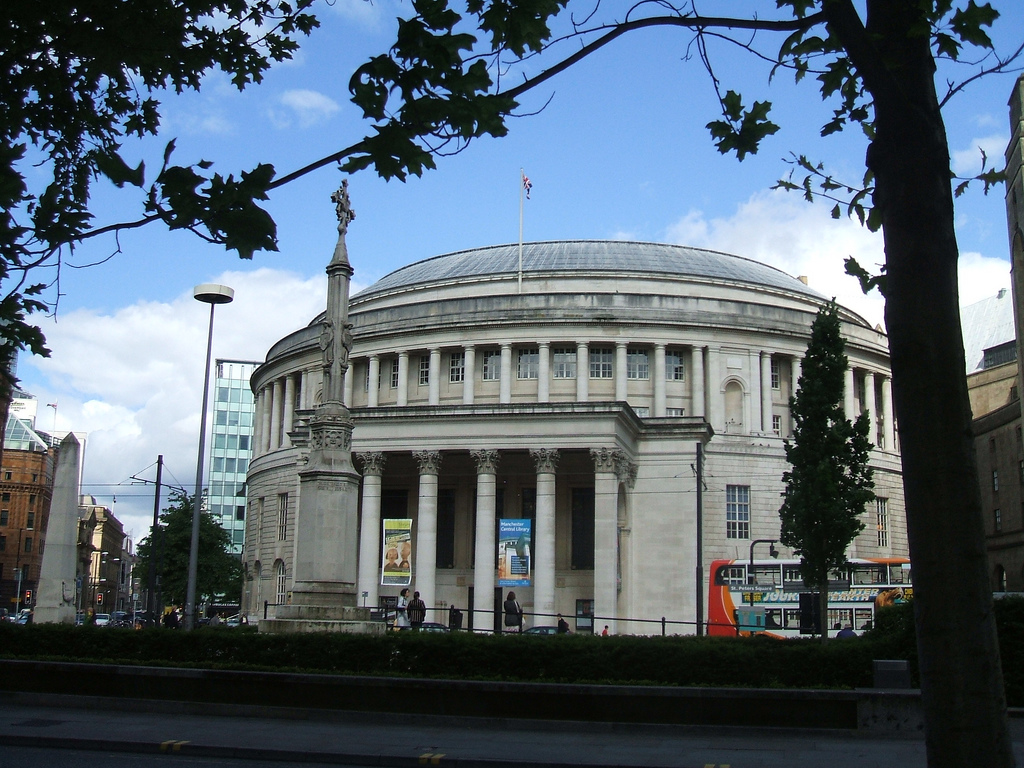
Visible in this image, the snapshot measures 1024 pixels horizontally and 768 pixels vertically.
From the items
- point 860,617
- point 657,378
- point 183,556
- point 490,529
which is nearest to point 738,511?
point 657,378

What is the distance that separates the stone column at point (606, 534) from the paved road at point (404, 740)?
103 feet

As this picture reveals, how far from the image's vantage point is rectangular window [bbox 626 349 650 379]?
2460 inches

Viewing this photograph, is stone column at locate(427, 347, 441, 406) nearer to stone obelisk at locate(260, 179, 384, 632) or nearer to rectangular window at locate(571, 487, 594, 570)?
rectangular window at locate(571, 487, 594, 570)

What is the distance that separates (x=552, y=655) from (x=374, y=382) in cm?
4685

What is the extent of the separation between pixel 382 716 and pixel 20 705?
717 cm

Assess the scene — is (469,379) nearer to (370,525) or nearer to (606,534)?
(370,525)

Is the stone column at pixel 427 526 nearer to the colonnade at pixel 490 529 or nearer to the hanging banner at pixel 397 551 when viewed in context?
the colonnade at pixel 490 529

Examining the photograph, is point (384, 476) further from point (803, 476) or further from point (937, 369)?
point (937, 369)

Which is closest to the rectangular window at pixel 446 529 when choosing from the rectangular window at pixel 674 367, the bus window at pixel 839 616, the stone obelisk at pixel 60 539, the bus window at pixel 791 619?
the rectangular window at pixel 674 367

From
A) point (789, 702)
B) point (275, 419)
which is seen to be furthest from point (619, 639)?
point (275, 419)

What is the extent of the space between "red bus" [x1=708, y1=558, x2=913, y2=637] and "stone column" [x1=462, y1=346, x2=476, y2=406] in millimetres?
19066

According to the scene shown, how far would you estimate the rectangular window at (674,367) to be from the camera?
206 feet

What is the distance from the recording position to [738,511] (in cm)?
6019

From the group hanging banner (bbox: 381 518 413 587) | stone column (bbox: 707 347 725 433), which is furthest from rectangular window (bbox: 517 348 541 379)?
hanging banner (bbox: 381 518 413 587)
